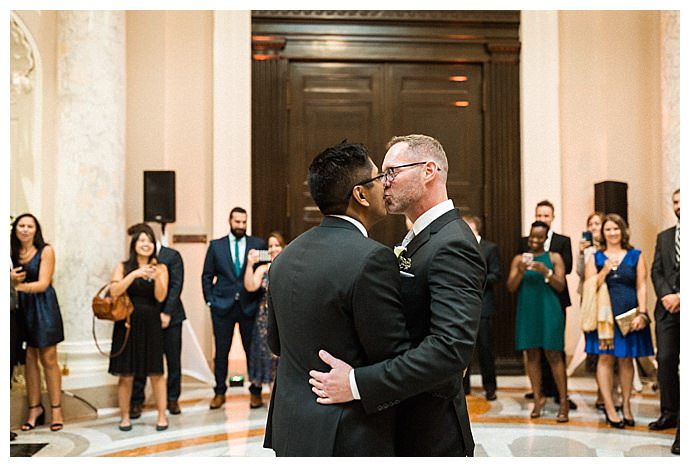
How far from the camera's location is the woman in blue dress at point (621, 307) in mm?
5980

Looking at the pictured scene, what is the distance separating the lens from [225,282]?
23.5ft

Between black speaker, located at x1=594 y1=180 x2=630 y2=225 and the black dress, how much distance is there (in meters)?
4.99

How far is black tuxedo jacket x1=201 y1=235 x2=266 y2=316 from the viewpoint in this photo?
7070 millimetres

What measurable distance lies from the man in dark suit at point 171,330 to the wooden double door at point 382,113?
8.60ft

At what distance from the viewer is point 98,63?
700 cm

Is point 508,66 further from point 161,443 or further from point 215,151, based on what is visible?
point 161,443

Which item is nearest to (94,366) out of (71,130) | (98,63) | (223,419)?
(223,419)

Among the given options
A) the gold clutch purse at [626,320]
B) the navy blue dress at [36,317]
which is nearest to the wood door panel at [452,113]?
the gold clutch purse at [626,320]

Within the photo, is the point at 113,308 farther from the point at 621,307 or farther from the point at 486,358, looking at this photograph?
the point at 621,307

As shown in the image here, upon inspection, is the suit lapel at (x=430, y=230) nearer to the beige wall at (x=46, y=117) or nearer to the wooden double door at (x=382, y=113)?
the beige wall at (x=46, y=117)

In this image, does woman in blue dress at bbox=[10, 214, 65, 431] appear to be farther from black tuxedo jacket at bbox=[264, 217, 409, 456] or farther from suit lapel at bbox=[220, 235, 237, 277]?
black tuxedo jacket at bbox=[264, 217, 409, 456]

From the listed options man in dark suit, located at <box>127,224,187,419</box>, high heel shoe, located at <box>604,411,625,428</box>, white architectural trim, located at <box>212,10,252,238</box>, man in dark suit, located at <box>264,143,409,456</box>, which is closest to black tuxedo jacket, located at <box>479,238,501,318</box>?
high heel shoe, located at <box>604,411,625,428</box>
